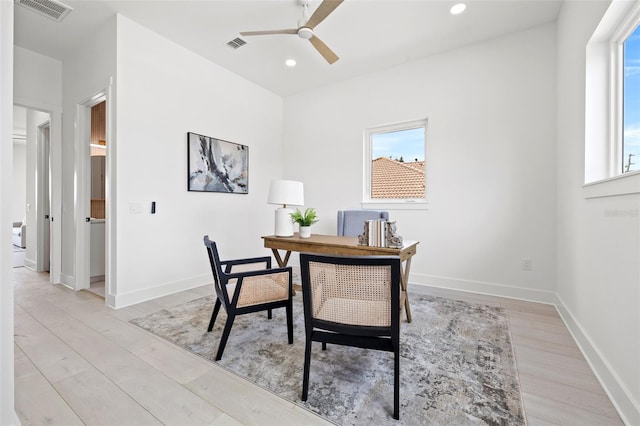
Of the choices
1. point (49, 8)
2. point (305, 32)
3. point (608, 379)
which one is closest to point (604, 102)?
point (608, 379)

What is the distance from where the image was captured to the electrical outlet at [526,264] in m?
3.11

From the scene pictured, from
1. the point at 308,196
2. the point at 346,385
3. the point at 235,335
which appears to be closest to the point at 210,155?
the point at 308,196

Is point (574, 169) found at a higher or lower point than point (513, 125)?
lower

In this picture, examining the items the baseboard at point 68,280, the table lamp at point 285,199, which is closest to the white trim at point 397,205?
the table lamp at point 285,199

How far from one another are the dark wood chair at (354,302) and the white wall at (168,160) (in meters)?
2.42

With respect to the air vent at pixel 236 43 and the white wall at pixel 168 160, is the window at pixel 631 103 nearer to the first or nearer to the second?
the air vent at pixel 236 43

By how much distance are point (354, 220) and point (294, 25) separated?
90.1 inches

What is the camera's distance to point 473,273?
341cm

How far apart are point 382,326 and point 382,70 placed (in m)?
3.73

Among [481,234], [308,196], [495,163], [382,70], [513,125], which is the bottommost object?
[481,234]

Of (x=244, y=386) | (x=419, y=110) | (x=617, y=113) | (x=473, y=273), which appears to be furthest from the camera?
(x=419, y=110)

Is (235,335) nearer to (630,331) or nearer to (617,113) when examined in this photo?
(630,331)

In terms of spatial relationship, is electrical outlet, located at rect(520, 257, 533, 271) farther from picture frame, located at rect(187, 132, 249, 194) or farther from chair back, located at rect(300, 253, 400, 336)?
picture frame, located at rect(187, 132, 249, 194)

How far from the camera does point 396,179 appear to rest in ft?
13.3
